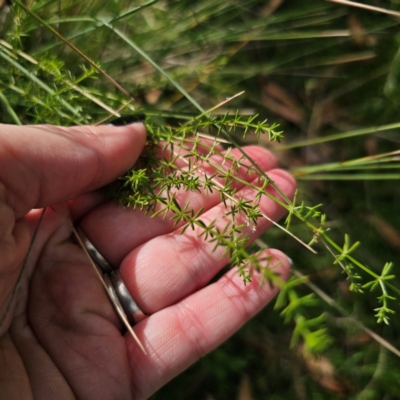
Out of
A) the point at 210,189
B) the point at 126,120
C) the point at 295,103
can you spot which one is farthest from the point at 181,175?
the point at 295,103

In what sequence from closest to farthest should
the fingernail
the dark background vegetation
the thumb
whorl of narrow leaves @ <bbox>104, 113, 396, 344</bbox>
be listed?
whorl of narrow leaves @ <bbox>104, 113, 396, 344</bbox>, the thumb, the fingernail, the dark background vegetation

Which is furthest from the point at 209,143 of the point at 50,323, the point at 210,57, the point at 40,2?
the point at 50,323

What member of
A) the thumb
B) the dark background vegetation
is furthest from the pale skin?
the dark background vegetation

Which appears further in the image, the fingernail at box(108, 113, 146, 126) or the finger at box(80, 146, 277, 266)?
the finger at box(80, 146, 277, 266)

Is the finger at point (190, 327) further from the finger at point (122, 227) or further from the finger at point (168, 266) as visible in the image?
the finger at point (122, 227)

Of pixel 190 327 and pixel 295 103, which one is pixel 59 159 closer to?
pixel 190 327

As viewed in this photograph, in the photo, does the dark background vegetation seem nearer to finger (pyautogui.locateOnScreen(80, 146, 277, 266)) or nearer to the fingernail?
the fingernail
